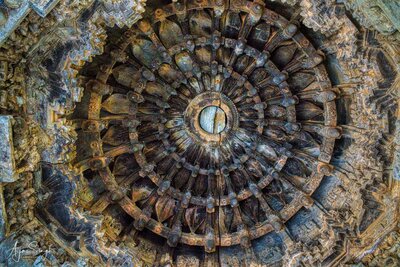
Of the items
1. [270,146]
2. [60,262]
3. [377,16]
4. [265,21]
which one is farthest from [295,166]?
[60,262]

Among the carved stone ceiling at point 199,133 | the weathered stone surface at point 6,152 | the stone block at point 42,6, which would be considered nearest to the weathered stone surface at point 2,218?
the carved stone ceiling at point 199,133

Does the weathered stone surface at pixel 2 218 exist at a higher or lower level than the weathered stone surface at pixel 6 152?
lower

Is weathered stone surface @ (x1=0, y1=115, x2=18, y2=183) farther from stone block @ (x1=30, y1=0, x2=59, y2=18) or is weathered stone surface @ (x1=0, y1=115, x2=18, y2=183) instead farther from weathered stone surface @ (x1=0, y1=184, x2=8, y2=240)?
stone block @ (x1=30, y1=0, x2=59, y2=18)

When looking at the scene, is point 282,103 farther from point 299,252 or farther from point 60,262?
point 60,262

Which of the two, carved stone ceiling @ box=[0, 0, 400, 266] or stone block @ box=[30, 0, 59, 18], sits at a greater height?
stone block @ box=[30, 0, 59, 18]

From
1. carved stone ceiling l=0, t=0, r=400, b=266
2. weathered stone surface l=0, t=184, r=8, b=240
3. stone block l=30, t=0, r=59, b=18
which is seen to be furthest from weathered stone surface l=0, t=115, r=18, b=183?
stone block l=30, t=0, r=59, b=18

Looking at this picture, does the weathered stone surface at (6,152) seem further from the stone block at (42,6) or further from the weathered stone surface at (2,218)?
the stone block at (42,6)

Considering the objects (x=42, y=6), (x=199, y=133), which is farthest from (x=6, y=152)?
(x=199, y=133)
